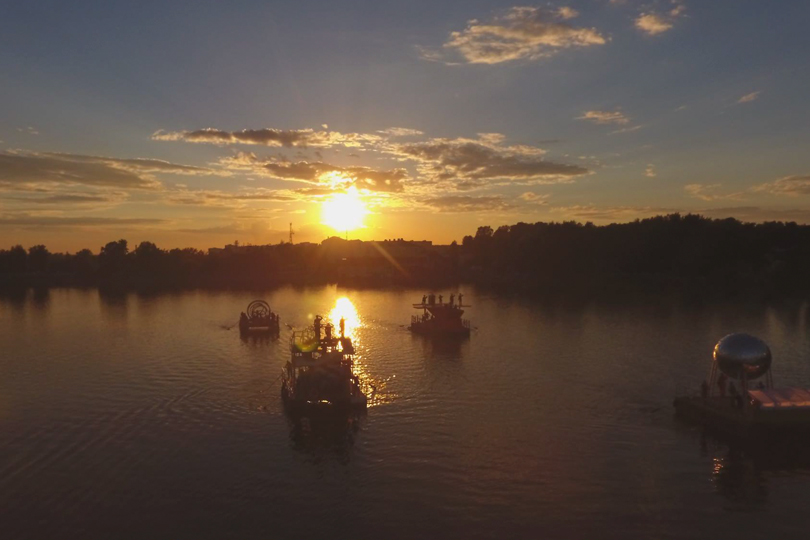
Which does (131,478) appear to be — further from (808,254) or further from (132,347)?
(808,254)

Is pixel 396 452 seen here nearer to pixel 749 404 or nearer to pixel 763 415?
pixel 749 404

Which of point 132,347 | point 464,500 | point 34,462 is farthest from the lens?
point 132,347

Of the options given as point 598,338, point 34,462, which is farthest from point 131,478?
point 598,338

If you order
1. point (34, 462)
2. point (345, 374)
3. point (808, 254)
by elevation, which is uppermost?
point (808, 254)

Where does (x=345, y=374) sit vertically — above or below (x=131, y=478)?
above

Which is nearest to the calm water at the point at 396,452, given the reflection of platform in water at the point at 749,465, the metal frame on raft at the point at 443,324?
the reflection of platform in water at the point at 749,465

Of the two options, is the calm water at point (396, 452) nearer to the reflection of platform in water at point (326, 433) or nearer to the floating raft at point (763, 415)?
the reflection of platform in water at point (326, 433)

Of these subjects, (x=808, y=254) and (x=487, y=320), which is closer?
(x=487, y=320)

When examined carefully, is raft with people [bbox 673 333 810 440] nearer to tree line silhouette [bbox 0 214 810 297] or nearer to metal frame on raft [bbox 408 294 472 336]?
metal frame on raft [bbox 408 294 472 336]
